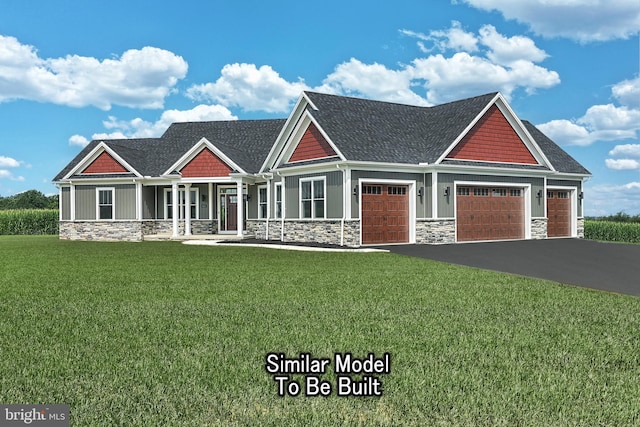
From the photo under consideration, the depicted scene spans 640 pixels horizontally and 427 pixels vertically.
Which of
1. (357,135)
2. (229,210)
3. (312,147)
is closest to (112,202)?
(229,210)

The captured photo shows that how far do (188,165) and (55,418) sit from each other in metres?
27.7

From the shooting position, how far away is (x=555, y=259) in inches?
755

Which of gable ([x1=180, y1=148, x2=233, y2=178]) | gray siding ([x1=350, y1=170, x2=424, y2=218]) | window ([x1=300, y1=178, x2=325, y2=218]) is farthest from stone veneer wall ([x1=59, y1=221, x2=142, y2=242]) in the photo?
gray siding ([x1=350, y1=170, x2=424, y2=218])

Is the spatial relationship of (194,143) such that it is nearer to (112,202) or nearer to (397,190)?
(112,202)

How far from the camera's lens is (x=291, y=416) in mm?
4812

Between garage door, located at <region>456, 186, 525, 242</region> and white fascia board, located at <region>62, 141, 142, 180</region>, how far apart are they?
17.6m

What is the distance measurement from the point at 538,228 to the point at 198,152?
17.7 metres

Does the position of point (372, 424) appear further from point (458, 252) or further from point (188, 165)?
point (188, 165)

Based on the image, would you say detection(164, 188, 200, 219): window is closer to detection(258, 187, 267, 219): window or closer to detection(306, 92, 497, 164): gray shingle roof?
A: detection(258, 187, 267, 219): window

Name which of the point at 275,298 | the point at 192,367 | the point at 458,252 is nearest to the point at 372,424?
the point at 192,367

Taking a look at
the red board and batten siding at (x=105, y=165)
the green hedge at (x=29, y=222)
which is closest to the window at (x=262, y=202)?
the red board and batten siding at (x=105, y=165)

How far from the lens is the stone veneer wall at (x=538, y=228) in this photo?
1132 inches

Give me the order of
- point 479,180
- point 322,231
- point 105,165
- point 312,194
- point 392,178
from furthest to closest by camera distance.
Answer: point 105,165
point 479,180
point 312,194
point 322,231
point 392,178

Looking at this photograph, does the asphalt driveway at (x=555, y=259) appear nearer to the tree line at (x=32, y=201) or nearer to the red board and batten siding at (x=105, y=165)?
the red board and batten siding at (x=105, y=165)
